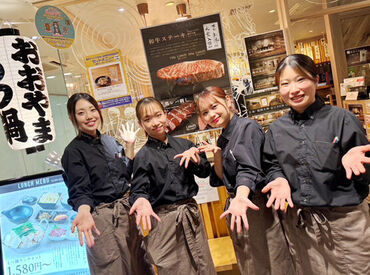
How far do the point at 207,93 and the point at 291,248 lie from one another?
4.36 feet

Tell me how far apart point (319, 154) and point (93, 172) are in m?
1.73

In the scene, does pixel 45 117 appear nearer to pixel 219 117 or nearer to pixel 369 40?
pixel 219 117

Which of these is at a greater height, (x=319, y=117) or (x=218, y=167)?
(x=319, y=117)

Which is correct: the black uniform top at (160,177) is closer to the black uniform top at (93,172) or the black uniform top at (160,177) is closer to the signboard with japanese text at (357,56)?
the black uniform top at (93,172)

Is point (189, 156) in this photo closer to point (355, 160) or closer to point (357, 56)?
point (355, 160)

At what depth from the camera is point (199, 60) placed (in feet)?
10.8

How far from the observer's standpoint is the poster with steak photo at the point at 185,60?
10.6ft

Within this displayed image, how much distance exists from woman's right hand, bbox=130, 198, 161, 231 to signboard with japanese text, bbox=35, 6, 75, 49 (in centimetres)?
211

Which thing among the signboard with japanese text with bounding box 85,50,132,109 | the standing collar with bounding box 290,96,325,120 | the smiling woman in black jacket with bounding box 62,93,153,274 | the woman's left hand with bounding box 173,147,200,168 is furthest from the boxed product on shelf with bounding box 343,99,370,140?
the smiling woman in black jacket with bounding box 62,93,153,274

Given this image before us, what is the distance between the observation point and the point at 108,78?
3.33m

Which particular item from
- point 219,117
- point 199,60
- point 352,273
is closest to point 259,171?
point 219,117

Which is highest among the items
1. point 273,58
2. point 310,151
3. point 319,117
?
point 273,58

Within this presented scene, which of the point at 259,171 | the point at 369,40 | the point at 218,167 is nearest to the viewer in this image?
the point at 259,171

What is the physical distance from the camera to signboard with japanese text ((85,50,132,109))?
3.31 metres
